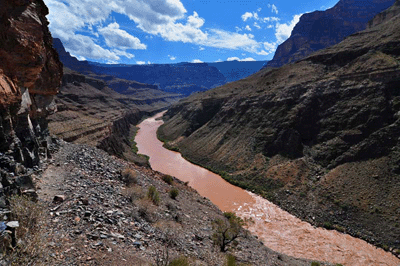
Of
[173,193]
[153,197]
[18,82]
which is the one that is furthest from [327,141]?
[18,82]

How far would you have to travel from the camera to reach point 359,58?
46219 mm

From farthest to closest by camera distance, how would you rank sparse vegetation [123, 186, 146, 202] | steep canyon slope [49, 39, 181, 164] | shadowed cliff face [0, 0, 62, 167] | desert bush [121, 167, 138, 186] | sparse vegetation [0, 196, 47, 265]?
steep canyon slope [49, 39, 181, 164]
desert bush [121, 167, 138, 186]
sparse vegetation [123, 186, 146, 202]
shadowed cliff face [0, 0, 62, 167]
sparse vegetation [0, 196, 47, 265]

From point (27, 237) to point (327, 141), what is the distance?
132 ft

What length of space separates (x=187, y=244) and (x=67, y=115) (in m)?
51.3

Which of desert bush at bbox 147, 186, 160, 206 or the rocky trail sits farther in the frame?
desert bush at bbox 147, 186, 160, 206

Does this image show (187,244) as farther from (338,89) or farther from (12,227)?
(338,89)

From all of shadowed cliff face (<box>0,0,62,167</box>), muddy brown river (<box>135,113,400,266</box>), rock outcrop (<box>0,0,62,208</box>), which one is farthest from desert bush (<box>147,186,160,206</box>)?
muddy brown river (<box>135,113,400,266</box>)

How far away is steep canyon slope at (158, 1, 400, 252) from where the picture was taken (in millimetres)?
26125

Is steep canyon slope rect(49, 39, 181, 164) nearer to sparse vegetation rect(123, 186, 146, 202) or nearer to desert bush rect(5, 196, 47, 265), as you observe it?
sparse vegetation rect(123, 186, 146, 202)

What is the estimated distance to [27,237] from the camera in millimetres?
5793

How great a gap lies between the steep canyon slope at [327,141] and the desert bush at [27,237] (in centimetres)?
2796

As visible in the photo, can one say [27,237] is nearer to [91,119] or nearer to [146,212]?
[146,212]

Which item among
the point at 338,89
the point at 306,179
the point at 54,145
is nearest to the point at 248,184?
the point at 306,179

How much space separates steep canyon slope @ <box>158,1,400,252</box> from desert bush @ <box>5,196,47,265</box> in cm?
2796
